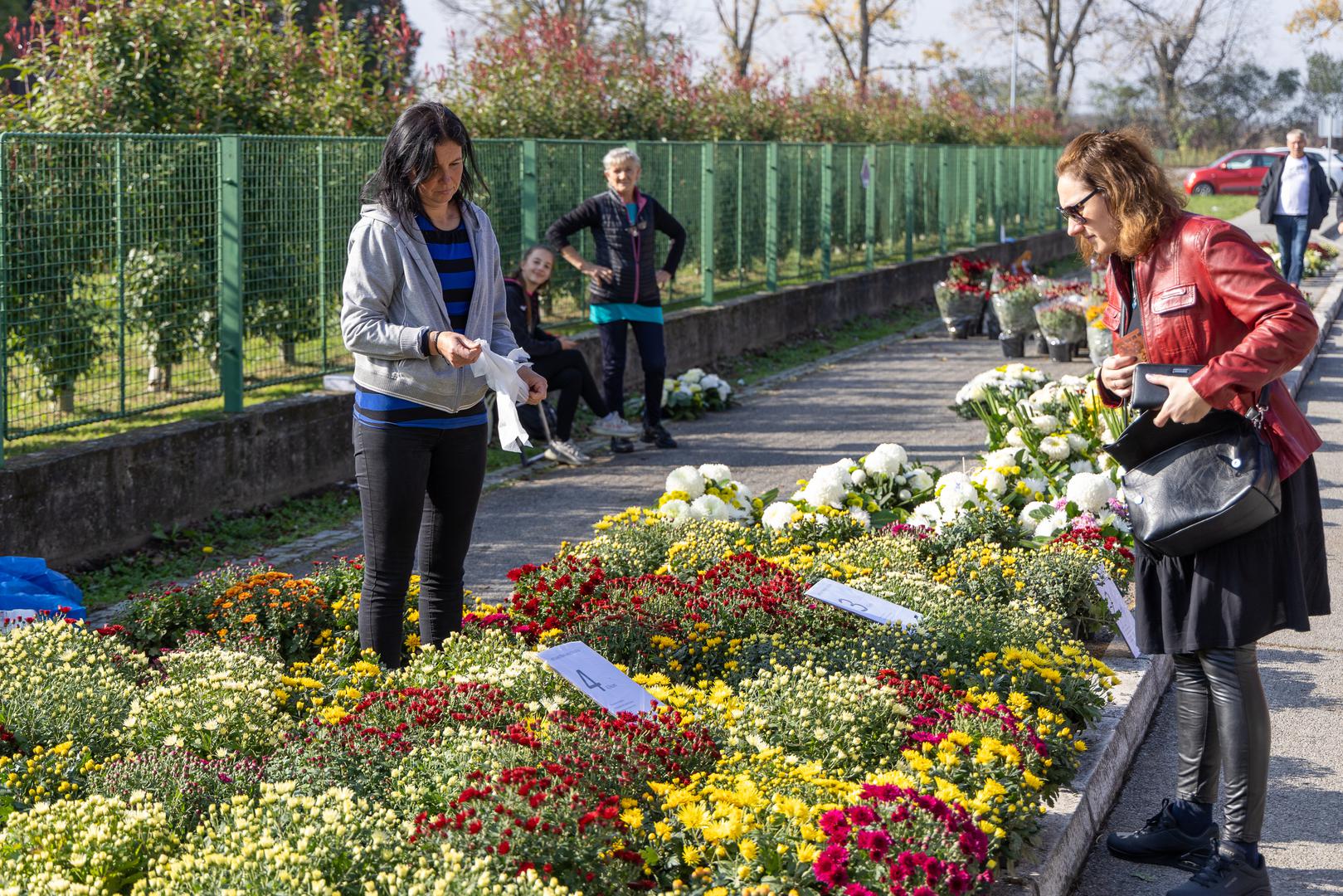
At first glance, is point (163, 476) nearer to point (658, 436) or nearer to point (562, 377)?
point (562, 377)

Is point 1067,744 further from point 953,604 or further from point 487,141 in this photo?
point 487,141

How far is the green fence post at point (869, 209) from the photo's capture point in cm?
1919

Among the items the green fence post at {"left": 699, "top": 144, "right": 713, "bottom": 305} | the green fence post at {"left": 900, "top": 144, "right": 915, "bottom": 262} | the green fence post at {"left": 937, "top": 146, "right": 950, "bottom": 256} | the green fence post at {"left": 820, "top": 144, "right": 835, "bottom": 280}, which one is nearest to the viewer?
the green fence post at {"left": 699, "top": 144, "right": 713, "bottom": 305}

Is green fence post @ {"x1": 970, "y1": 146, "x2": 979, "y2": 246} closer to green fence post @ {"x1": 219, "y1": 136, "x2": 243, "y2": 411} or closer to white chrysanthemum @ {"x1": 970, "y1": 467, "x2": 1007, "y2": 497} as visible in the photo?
green fence post @ {"x1": 219, "y1": 136, "x2": 243, "y2": 411}

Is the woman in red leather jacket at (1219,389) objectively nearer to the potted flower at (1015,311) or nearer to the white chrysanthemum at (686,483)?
the white chrysanthemum at (686,483)

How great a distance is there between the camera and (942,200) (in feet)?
77.2

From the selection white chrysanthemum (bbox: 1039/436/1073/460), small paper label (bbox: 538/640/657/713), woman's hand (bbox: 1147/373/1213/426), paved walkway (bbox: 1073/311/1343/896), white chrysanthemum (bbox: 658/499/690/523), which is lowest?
paved walkway (bbox: 1073/311/1343/896)

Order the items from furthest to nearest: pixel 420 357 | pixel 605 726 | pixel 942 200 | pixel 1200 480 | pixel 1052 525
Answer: pixel 942 200, pixel 1052 525, pixel 420 357, pixel 605 726, pixel 1200 480

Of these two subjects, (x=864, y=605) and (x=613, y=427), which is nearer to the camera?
(x=864, y=605)

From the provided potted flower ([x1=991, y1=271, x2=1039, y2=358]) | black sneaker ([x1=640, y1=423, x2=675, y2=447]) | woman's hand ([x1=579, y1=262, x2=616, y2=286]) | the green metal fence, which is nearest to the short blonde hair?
woman's hand ([x1=579, y1=262, x2=616, y2=286])

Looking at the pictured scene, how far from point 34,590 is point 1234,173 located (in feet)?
160

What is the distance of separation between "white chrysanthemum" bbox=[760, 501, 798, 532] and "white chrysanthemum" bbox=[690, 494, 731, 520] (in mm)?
176

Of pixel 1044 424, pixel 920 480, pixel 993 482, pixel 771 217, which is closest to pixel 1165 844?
pixel 993 482

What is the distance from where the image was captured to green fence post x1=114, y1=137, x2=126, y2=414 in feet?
24.5
